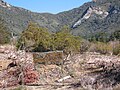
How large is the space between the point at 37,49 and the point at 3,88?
28865mm

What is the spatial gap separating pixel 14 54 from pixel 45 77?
196 inches

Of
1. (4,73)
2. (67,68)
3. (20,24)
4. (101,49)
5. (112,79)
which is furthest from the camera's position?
(20,24)

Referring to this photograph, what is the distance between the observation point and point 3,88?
15078mm

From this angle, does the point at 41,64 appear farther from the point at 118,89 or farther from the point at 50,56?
the point at 118,89

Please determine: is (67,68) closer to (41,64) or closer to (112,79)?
(41,64)

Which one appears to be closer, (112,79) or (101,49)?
(112,79)

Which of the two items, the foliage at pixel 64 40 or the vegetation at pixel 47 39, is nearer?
the foliage at pixel 64 40

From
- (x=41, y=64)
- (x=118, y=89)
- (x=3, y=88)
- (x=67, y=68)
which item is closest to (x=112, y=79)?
(x=118, y=89)

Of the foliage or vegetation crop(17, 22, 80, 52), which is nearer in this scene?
the foliage

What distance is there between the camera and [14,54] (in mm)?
→ 22141

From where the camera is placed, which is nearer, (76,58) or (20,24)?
(76,58)

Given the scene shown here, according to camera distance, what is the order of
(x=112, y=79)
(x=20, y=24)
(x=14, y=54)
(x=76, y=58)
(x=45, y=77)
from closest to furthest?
1. (x=112, y=79)
2. (x=45, y=77)
3. (x=14, y=54)
4. (x=76, y=58)
5. (x=20, y=24)

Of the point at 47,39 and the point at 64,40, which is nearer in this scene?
the point at 64,40

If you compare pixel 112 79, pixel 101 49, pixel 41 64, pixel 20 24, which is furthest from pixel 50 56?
pixel 20 24
